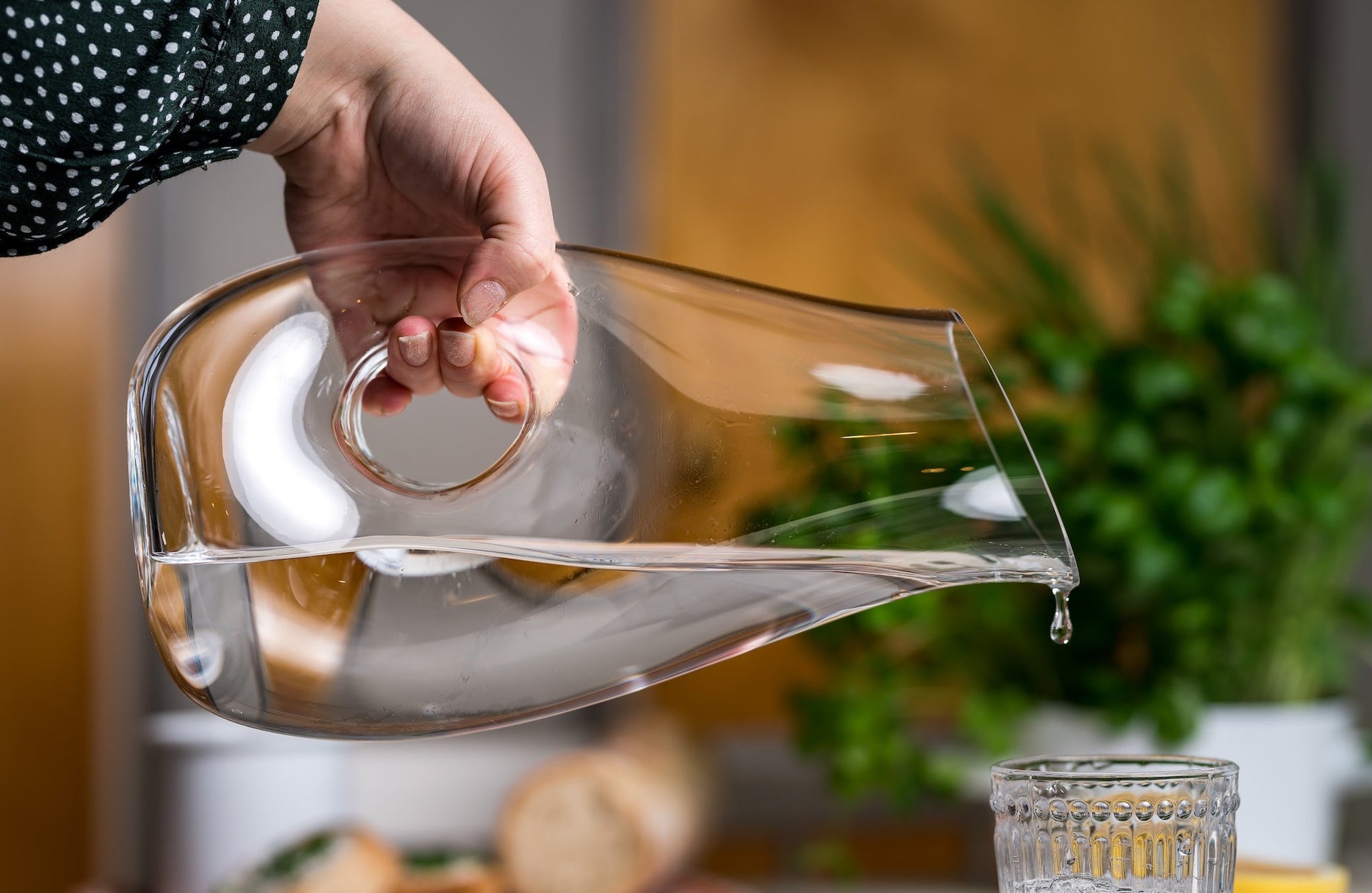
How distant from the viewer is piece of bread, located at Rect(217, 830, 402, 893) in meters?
0.83

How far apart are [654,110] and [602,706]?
756 millimetres

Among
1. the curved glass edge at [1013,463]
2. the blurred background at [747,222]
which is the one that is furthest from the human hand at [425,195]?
the blurred background at [747,222]

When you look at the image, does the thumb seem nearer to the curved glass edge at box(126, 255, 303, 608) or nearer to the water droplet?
the curved glass edge at box(126, 255, 303, 608)

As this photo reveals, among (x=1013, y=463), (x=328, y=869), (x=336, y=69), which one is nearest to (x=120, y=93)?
(x=336, y=69)

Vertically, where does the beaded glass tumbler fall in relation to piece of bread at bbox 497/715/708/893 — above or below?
above

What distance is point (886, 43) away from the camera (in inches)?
62.3

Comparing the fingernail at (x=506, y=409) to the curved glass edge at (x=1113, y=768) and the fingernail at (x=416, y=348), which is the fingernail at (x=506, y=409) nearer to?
the fingernail at (x=416, y=348)

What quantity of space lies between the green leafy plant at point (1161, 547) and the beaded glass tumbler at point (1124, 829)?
0.41 meters

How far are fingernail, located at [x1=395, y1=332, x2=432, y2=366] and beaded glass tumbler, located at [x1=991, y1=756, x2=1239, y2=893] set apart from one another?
23 cm

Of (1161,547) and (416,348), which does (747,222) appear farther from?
(416,348)

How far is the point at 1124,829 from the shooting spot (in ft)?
1.14

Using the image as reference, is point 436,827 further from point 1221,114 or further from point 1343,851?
point 1221,114

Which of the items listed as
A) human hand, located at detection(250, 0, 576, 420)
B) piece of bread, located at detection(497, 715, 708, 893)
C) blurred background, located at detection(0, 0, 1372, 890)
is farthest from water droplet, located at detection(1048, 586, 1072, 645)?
blurred background, located at detection(0, 0, 1372, 890)

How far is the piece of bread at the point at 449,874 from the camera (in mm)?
869
